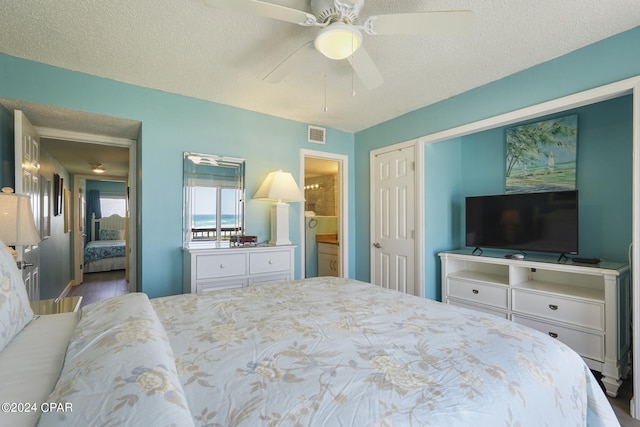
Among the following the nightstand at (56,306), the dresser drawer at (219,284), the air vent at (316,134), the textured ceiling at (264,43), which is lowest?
the dresser drawer at (219,284)

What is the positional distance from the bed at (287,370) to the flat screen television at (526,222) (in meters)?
1.67

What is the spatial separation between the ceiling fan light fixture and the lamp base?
1.80m

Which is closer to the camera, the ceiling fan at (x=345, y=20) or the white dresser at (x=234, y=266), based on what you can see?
the ceiling fan at (x=345, y=20)

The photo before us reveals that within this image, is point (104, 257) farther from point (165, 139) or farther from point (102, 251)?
point (165, 139)

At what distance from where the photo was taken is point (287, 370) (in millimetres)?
882

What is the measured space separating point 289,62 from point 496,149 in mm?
2550

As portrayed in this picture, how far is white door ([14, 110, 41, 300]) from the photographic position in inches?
83.5

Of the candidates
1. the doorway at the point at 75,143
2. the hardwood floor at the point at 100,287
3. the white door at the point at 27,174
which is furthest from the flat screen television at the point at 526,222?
the hardwood floor at the point at 100,287

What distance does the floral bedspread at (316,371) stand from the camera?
25.7 inches

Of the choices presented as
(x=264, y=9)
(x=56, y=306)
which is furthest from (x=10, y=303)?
(x=264, y=9)

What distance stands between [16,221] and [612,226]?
4195mm

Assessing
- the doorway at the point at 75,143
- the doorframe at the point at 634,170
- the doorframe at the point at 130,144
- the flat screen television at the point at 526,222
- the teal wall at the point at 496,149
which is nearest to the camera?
the doorframe at the point at 634,170

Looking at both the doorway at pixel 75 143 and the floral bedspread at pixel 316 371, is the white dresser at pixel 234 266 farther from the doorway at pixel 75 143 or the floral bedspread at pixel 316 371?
the floral bedspread at pixel 316 371

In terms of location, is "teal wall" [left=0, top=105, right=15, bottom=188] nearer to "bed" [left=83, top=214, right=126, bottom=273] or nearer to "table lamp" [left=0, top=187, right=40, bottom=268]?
"table lamp" [left=0, top=187, right=40, bottom=268]
